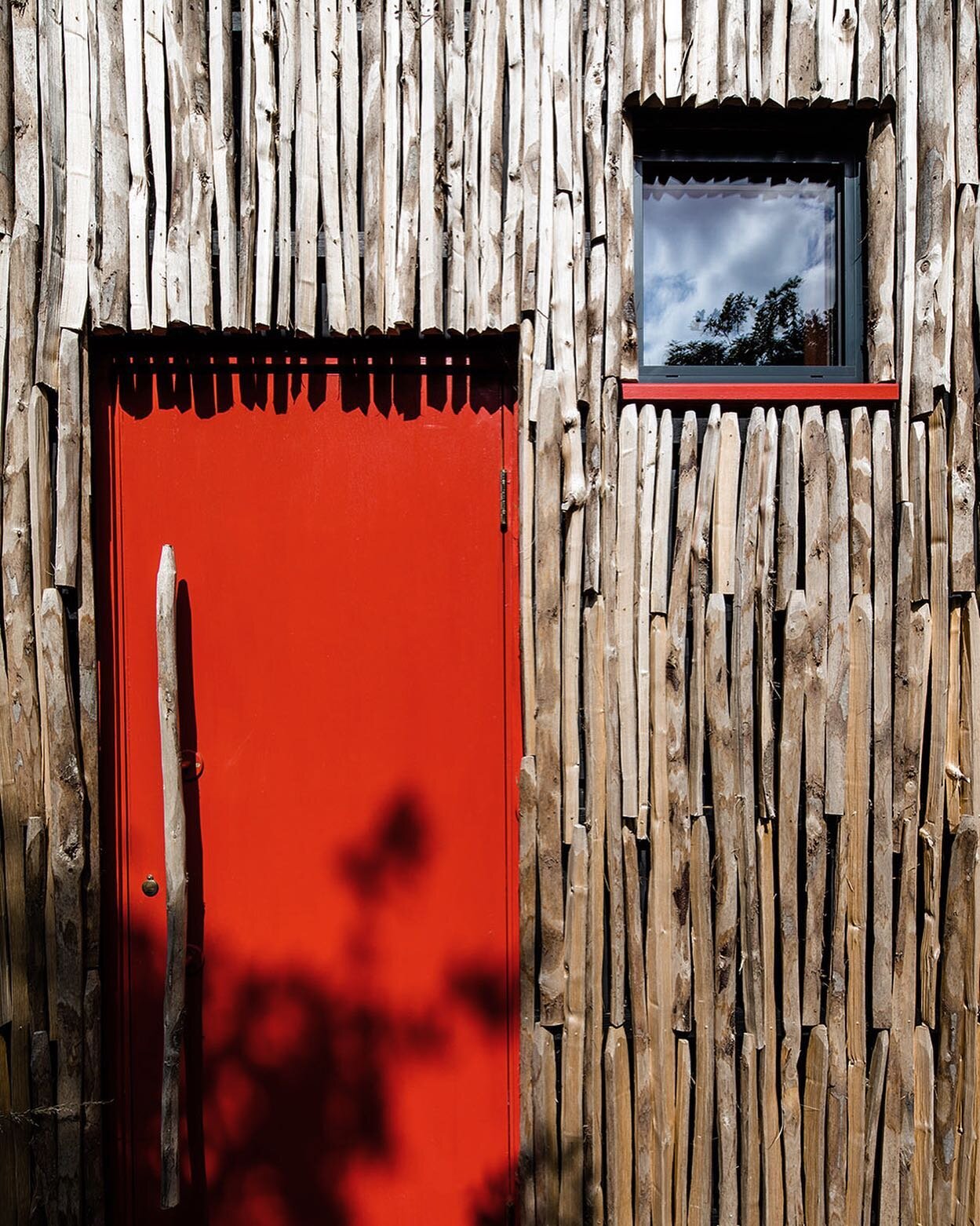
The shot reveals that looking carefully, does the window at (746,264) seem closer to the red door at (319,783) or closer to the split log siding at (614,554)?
the split log siding at (614,554)

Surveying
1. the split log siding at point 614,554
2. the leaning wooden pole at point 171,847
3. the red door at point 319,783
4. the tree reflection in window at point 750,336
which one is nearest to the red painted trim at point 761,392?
the split log siding at point 614,554

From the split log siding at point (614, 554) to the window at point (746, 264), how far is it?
13 centimetres

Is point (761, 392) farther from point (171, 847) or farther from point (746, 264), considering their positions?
point (171, 847)

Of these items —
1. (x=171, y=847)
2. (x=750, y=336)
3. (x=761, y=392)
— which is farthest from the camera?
(x=750, y=336)

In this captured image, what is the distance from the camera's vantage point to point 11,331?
221 cm

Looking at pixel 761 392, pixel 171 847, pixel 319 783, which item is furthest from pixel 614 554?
pixel 171 847

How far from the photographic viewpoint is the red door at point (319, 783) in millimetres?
2305

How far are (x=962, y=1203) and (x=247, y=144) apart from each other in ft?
13.1

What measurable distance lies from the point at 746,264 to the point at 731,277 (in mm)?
69

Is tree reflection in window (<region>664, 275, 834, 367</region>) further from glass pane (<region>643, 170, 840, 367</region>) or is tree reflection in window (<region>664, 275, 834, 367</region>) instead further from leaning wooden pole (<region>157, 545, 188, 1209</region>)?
leaning wooden pole (<region>157, 545, 188, 1209</region>)

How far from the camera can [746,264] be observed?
2.41 metres

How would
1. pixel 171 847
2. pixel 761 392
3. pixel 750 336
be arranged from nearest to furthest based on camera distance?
pixel 171 847, pixel 761 392, pixel 750 336

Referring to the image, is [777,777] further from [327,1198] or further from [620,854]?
[327,1198]

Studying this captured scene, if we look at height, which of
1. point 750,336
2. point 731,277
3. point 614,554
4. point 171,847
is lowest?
point 171,847
